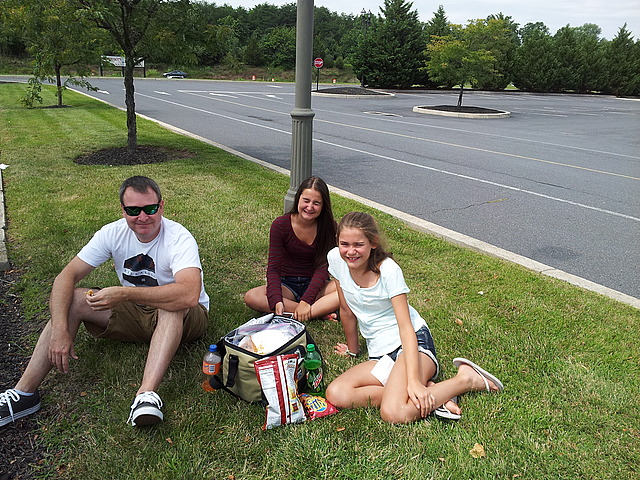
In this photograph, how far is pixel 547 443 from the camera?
2715 mm

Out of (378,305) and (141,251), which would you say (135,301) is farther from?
(378,305)

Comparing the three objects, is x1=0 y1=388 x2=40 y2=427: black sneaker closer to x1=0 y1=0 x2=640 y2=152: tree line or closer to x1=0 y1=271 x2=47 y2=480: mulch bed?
x1=0 y1=271 x2=47 y2=480: mulch bed

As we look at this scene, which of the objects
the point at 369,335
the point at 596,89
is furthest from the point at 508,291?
the point at 596,89

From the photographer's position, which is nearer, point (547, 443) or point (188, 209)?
point (547, 443)

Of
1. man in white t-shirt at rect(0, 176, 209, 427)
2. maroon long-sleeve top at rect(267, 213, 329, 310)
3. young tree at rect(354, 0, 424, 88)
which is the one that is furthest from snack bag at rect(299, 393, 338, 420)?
young tree at rect(354, 0, 424, 88)

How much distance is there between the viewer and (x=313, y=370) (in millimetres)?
3117

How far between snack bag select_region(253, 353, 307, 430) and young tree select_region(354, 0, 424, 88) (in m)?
40.4

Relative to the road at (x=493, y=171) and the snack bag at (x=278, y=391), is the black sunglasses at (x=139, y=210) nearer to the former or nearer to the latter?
the snack bag at (x=278, y=391)

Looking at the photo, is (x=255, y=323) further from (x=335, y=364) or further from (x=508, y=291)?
(x=508, y=291)

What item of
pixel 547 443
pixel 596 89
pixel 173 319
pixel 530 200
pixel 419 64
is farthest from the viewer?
pixel 596 89

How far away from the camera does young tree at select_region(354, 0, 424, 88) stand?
1578 inches

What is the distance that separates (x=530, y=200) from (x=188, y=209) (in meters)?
5.04

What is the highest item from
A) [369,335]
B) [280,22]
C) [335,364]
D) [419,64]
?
[280,22]

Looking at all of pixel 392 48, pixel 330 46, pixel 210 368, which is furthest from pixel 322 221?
pixel 330 46
